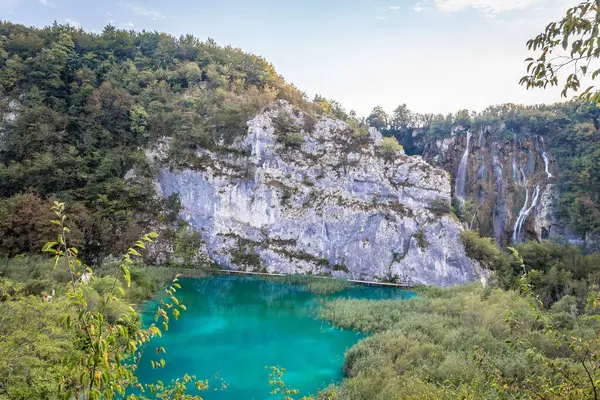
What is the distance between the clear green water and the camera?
11.4 metres

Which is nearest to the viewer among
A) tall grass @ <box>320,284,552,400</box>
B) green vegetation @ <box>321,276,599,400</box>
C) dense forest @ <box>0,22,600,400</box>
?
dense forest @ <box>0,22,600,400</box>

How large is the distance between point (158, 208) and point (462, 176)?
3006cm

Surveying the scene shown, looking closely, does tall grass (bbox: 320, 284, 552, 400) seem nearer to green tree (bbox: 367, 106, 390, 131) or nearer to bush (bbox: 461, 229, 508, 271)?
bush (bbox: 461, 229, 508, 271)

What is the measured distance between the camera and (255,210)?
30.5m

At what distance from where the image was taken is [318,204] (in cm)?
3045

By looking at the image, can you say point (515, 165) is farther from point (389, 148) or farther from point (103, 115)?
point (103, 115)

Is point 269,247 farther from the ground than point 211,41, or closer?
closer

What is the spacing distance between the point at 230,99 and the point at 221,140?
15.2 ft

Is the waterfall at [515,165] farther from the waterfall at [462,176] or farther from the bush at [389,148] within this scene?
the bush at [389,148]

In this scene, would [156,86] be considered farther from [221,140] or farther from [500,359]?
[500,359]

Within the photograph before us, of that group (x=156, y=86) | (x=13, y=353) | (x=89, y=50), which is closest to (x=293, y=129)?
(x=156, y=86)

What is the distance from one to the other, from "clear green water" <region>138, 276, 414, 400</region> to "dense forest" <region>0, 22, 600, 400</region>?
125 centimetres

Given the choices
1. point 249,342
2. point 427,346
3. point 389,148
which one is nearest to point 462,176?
point 389,148

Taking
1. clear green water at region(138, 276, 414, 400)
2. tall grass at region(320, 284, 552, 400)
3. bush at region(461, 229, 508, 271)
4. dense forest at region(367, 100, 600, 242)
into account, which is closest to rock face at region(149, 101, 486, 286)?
bush at region(461, 229, 508, 271)
